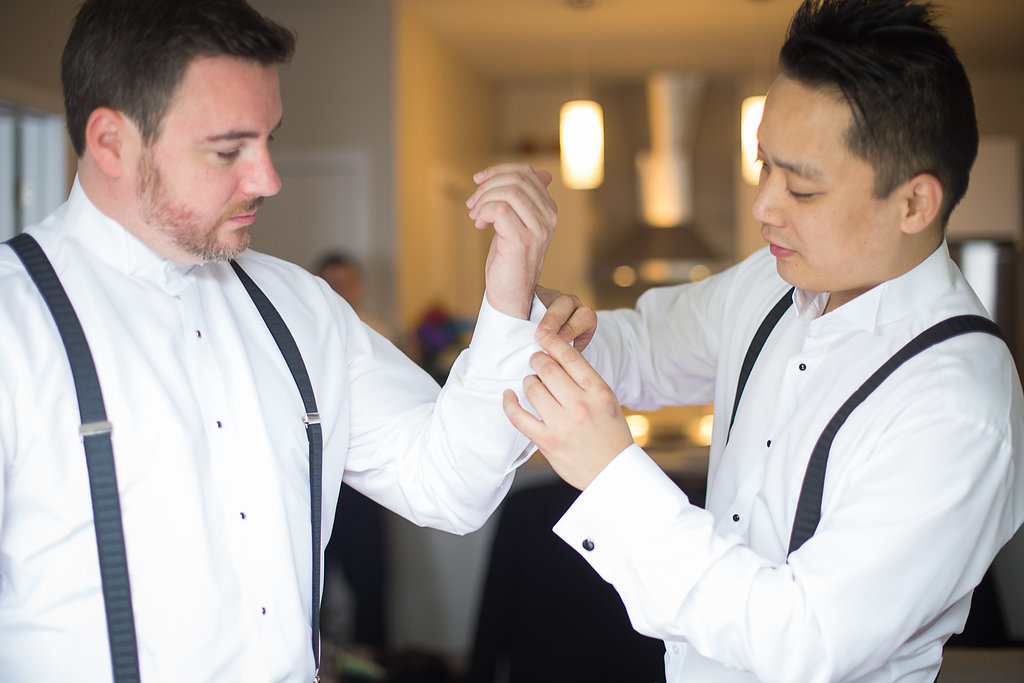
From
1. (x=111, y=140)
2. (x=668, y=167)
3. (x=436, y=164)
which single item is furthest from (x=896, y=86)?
(x=668, y=167)

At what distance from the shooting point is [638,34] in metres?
5.94

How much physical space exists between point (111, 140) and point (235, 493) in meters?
0.46

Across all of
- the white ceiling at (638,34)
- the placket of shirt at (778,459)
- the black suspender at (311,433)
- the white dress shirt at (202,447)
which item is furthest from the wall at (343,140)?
the placket of shirt at (778,459)

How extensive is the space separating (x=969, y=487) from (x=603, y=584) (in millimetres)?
1403

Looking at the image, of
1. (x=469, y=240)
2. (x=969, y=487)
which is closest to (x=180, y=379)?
(x=969, y=487)

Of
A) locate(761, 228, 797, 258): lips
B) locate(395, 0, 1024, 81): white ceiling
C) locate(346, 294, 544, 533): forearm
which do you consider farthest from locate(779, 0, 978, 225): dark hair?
locate(395, 0, 1024, 81): white ceiling

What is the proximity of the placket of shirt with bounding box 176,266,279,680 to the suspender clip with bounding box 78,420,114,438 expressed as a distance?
0.15 m

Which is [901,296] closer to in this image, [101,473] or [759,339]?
[759,339]

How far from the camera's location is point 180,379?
1.19m

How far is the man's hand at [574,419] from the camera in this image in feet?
3.73

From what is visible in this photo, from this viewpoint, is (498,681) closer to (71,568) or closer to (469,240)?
(71,568)

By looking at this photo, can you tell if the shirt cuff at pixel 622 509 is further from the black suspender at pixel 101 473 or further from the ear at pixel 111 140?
the ear at pixel 111 140

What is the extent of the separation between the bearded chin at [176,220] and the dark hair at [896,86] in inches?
28.6

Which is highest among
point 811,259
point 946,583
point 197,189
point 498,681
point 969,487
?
point 197,189
